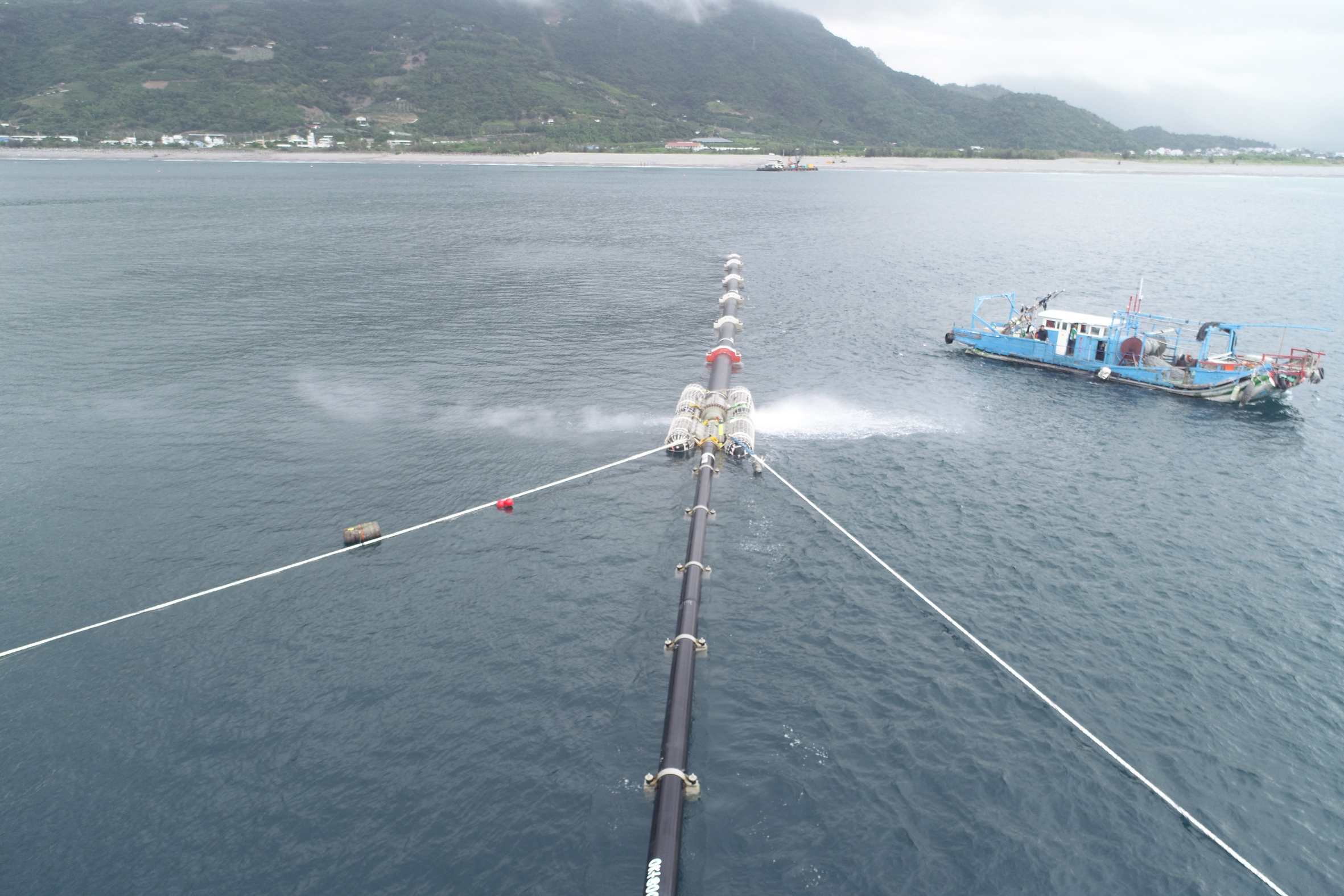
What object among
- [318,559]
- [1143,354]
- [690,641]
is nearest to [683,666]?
[690,641]

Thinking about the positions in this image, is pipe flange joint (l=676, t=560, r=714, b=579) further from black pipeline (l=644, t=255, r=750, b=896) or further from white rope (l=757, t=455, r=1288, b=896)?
white rope (l=757, t=455, r=1288, b=896)

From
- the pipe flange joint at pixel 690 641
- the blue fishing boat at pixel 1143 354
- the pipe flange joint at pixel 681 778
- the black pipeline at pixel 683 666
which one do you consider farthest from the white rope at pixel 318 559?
the blue fishing boat at pixel 1143 354

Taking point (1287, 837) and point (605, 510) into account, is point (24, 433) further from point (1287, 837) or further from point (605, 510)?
point (1287, 837)

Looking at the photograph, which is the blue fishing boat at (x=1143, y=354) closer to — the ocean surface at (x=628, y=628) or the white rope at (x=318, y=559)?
the ocean surface at (x=628, y=628)

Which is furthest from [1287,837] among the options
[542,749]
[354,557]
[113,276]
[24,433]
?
[113,276]

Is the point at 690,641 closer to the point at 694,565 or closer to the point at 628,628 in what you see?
the point at 628,628
